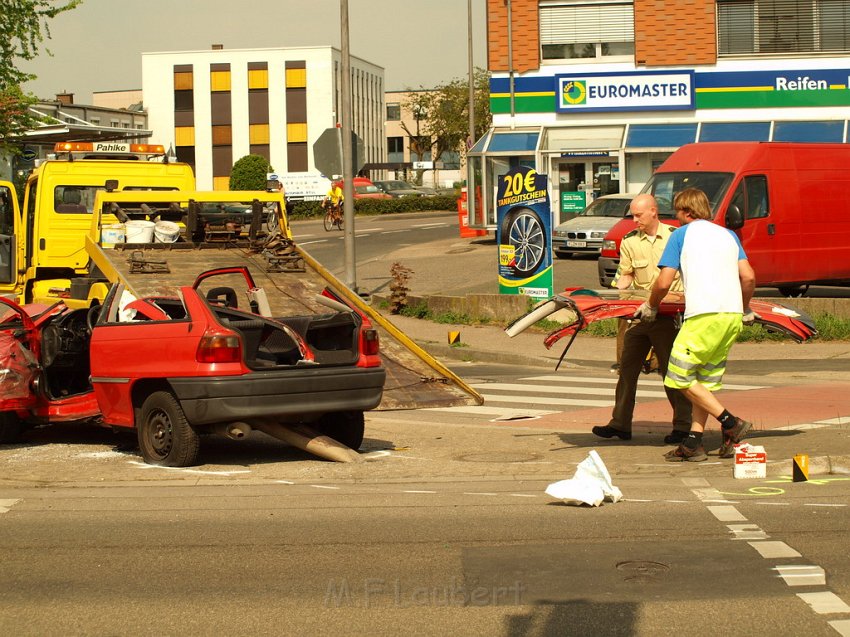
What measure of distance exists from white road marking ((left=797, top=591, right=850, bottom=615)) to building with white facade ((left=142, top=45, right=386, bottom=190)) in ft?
277

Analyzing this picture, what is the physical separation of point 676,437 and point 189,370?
3759 mm

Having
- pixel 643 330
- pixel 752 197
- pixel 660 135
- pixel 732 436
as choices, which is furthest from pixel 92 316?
pixel 660 135

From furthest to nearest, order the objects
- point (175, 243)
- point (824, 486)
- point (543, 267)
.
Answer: point (543, 267)
point (175, 243)
point (824, 486)

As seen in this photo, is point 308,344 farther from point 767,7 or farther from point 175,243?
point 767,7

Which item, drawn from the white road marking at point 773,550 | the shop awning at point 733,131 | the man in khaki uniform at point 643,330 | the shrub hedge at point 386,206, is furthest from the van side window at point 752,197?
the shrub hedge at point 386,206

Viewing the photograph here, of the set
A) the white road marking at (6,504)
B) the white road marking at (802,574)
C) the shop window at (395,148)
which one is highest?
the shop window at (395,148)

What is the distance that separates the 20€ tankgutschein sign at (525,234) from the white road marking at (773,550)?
14.0 meters

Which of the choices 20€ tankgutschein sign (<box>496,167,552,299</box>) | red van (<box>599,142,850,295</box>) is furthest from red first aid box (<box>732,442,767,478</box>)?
red van (<box>599,142,850,295</box>)

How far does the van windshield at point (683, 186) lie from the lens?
20.9 metres

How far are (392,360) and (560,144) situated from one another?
2364 cm

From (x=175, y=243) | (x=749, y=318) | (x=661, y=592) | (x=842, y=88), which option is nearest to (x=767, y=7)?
(x=842, y=88)

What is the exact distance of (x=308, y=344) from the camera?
9.81 meters

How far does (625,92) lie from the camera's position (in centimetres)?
3606

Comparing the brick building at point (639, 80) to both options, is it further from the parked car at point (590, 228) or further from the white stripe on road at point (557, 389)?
the white stripe on road at point (557, 389)
